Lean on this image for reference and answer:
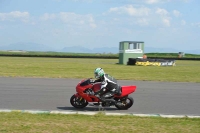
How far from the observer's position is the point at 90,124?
7.62 m

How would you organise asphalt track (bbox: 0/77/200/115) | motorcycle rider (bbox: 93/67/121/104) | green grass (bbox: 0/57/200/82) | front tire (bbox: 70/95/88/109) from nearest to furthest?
motorcycle rider (bbox: 93/67/121/104)
asphalt track (bbox: 0/77/200/115)
front tire (bbox: 70/95/88/109)
green grass (bbox: 0/57/200/82)

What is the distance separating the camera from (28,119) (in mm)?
8094

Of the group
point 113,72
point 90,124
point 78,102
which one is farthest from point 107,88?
point 113,72

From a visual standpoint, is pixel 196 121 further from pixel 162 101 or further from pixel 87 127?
pixel 162 101

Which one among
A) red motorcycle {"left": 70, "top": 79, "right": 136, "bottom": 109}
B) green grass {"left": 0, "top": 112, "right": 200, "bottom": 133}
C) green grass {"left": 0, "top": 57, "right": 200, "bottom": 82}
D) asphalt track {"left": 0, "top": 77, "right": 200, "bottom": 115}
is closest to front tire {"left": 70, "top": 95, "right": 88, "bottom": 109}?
red motorcycle {"left": 70, "top": 79, "right": 136, "bottom": 109}

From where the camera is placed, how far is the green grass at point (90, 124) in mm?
7023

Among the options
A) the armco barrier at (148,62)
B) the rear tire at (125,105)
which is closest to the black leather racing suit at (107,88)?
the rear tire at (125,105)

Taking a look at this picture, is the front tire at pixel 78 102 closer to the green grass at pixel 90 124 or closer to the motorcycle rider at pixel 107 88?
the motorcycle rider at pixel 107 88

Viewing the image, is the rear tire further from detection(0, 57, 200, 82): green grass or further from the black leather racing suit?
detection(0, 57, 200, 82): green grass

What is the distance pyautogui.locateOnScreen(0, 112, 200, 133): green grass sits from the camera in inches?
277

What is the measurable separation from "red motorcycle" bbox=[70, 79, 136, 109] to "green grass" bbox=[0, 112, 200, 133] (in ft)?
5.51

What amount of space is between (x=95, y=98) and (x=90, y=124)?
3.10m

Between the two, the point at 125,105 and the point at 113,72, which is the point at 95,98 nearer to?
the point at 125,105

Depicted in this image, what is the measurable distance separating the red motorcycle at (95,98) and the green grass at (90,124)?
168 cm
